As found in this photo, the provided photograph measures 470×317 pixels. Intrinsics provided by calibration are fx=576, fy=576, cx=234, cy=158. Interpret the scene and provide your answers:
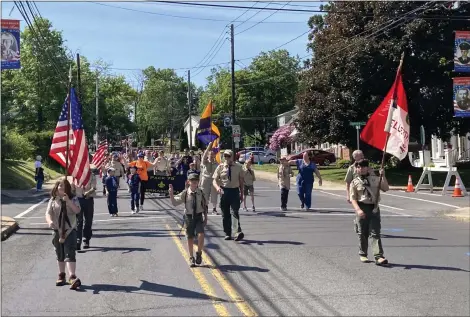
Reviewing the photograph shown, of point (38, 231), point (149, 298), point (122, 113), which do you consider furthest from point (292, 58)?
point (149, 298)

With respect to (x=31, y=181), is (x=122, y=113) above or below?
above

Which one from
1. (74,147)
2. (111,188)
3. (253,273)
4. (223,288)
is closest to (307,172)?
(111,188)

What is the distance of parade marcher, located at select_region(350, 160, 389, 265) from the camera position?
9.10 metres

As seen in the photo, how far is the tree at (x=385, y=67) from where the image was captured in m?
28.2

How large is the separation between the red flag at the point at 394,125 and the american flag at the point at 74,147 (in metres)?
4.93

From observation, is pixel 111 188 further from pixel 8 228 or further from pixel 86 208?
pixel 86 208

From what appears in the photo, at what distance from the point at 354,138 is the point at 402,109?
20.8 metres

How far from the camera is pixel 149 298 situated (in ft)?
23.5

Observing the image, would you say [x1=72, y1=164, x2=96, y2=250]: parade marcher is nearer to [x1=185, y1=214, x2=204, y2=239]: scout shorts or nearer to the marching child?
[x1=185, y1=214, x2=204, y2=239]: scout shorts

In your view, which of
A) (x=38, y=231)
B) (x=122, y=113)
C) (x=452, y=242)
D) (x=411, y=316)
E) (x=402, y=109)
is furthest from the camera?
(x=122, y=113)

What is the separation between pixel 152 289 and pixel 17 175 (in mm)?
23724

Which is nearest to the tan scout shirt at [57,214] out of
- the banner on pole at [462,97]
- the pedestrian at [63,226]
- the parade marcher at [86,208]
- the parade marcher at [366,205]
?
the pedestrian at [63,226]

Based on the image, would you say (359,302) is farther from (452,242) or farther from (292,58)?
(292,58)

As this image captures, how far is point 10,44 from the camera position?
669 inches
